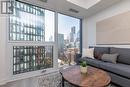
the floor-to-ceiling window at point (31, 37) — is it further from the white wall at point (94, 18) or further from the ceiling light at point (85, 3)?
the white wall at point (94, 18)

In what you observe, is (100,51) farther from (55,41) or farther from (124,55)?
(55,41)

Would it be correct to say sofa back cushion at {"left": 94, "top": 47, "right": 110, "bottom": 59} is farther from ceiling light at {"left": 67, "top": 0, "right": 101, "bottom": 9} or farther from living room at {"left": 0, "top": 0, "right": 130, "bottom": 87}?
ceiling light at {"left": 67, "top": 0, "right": 101, "bottom": 9}

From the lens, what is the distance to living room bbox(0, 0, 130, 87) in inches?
106

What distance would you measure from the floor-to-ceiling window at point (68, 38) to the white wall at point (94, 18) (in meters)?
0.32

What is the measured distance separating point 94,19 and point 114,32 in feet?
4.22

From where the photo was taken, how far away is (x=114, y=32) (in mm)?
3846

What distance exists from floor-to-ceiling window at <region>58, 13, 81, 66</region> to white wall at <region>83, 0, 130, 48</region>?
32 cm

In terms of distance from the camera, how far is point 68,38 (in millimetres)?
4812

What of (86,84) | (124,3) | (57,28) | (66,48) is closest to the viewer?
(86,84)

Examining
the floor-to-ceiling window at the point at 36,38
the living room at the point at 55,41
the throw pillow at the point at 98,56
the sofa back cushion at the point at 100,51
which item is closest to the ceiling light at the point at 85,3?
the living room at the point at 55,41

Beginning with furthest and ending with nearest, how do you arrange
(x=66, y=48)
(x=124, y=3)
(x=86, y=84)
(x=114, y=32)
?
(x=66, y=48) → (x=114, y=32) → (x=124, y=3) → (x=86, y=84)

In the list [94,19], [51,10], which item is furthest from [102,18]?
[51,10]

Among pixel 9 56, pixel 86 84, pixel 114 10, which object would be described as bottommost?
pixel 86 84

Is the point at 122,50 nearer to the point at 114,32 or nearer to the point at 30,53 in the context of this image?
the point at 114,32
